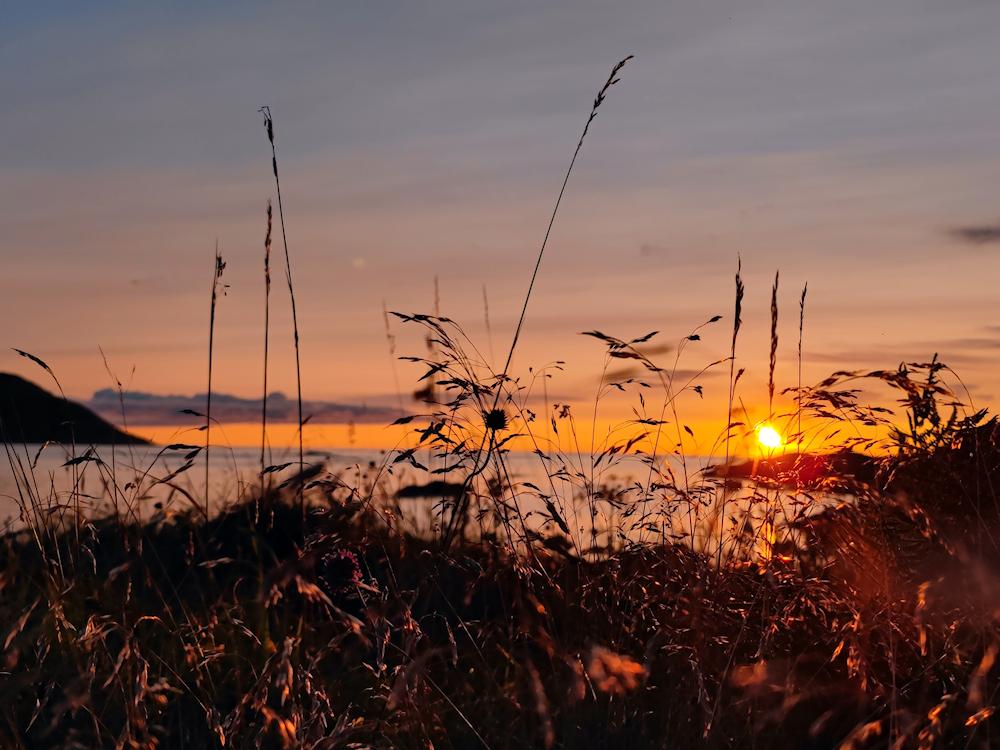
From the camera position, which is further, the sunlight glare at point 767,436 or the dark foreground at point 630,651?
the sunlight glare at point 767,436

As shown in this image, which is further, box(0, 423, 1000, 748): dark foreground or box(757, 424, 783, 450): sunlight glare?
box(757, 424, 783, 450): sunlight glare

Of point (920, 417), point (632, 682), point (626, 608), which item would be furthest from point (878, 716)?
point (632, 682)

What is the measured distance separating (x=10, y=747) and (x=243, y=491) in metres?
1.39

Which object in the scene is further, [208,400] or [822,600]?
[208,400]

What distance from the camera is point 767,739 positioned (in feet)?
9.25

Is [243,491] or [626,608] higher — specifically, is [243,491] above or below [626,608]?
above

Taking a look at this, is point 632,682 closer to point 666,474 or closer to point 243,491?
point 666,474

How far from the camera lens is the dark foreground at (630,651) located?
8.20 feet

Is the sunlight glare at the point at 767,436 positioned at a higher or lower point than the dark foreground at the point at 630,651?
higher

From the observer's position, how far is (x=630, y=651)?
3.20 m

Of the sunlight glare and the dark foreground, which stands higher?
the sunlight glare

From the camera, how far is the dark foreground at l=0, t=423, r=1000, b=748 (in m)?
2.50

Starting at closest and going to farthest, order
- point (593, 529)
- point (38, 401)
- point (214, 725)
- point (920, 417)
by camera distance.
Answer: point (214, 725), point (593, 529), point (920, 417), point (38, 401)

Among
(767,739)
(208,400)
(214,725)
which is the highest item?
(208,400)
